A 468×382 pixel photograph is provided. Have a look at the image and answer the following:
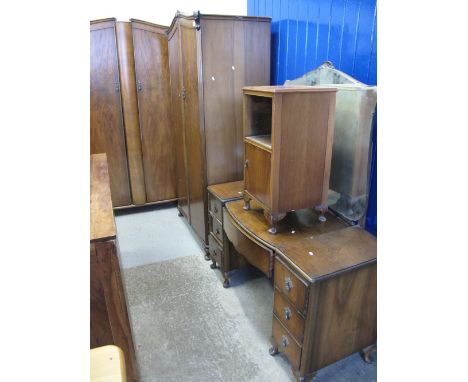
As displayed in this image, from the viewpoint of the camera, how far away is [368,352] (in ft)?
5.34

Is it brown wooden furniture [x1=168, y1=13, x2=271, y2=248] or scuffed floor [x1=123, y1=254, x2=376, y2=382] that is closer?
scuffed floor [x1=123, y1=254, x2=376, y2=382]

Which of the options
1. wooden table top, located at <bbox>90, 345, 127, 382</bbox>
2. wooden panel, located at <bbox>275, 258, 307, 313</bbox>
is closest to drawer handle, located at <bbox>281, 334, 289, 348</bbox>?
wooden panel, located at <bbox>275, 258, 307, 313</bbox>

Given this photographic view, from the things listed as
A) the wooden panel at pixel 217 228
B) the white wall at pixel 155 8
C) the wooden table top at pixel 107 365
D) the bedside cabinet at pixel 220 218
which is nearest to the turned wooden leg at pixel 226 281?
the bedside cabinet at pixel 220 218

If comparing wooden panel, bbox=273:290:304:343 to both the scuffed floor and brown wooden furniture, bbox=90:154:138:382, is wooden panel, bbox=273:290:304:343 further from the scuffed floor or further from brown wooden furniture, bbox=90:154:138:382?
brown wooden furniture, bbox=90:154:138:382

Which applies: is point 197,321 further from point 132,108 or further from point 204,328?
point 132,108

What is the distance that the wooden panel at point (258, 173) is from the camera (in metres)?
1.56

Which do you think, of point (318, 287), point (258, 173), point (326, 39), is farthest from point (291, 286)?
point (326, 39)

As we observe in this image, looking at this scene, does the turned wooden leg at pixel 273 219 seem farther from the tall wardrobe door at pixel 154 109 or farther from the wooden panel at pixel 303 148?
the tall wardrobe door at pixel 154 109

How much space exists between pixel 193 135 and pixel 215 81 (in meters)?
0.46

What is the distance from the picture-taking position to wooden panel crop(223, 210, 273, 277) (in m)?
1.56

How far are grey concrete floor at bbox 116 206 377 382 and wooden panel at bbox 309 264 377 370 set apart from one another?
189 millimetres
